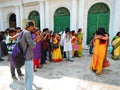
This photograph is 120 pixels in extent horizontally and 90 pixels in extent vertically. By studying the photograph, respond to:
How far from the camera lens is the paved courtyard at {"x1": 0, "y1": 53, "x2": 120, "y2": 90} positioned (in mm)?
4008

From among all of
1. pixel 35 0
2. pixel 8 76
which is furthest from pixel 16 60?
pixel 35 0

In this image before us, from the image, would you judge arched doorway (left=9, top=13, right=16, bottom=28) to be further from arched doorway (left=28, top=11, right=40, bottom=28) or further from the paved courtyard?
the paved courtyard

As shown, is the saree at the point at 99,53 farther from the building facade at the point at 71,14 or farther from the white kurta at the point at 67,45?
the building facade at the point at 71,14

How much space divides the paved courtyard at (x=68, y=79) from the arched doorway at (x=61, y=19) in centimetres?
559

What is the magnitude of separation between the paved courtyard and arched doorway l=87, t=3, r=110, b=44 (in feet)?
15.1

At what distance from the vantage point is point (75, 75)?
4.92 meters

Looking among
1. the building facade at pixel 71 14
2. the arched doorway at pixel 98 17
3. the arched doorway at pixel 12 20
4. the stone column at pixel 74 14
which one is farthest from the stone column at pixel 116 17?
the arched doorway at pixel 12 20

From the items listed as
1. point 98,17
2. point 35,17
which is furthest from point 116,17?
point 35,17

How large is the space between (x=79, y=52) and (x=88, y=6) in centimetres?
374

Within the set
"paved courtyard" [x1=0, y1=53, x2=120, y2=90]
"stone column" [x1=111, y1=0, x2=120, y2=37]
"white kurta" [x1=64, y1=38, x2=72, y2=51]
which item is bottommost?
"paved courtyard" [x1=0, y1=53, x2=120, y2=90]

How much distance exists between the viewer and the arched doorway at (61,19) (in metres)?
10.7

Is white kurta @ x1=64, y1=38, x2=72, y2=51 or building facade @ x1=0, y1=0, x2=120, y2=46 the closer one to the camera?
white kurta @ x1=64, y1=38, x2=72, y2=51

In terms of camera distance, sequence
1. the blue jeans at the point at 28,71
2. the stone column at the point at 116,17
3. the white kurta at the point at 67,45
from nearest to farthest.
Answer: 1. the blue jeans at the point at 28,71
2. the white kurta at the point at 67,45
3. the stone column at the point at 116,17

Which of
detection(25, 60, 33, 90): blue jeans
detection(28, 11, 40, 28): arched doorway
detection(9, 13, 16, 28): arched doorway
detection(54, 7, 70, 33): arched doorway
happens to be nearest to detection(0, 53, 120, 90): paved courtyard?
detection(25, 60, 33, 90): blue jeans
